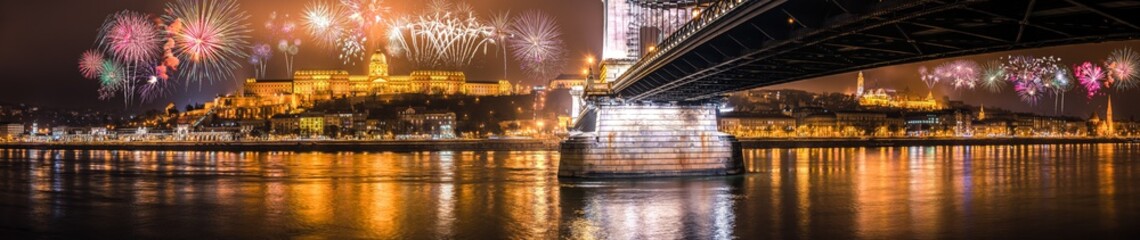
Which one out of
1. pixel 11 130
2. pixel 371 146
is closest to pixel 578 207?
pixel 371 146

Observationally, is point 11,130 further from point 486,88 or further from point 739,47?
point 739,47

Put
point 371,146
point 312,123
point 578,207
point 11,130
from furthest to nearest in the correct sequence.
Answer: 1. point 11,130
2. point 312,123
3. point 371,146
4. point 578,207

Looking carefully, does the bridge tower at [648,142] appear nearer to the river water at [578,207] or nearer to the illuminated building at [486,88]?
the river water at [578,207]

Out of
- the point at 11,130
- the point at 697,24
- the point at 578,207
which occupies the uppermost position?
the point at 697,24

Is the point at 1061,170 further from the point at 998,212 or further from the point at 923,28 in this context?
the point at 923,28

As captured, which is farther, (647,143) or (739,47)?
(647,143)

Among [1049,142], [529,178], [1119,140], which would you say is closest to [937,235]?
[529,178]

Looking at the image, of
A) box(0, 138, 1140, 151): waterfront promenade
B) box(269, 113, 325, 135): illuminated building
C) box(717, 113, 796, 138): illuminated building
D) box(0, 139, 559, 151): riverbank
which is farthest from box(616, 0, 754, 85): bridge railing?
box(269, 113, 325, 135): illuminated building

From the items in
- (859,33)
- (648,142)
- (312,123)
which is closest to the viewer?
(859,33)
